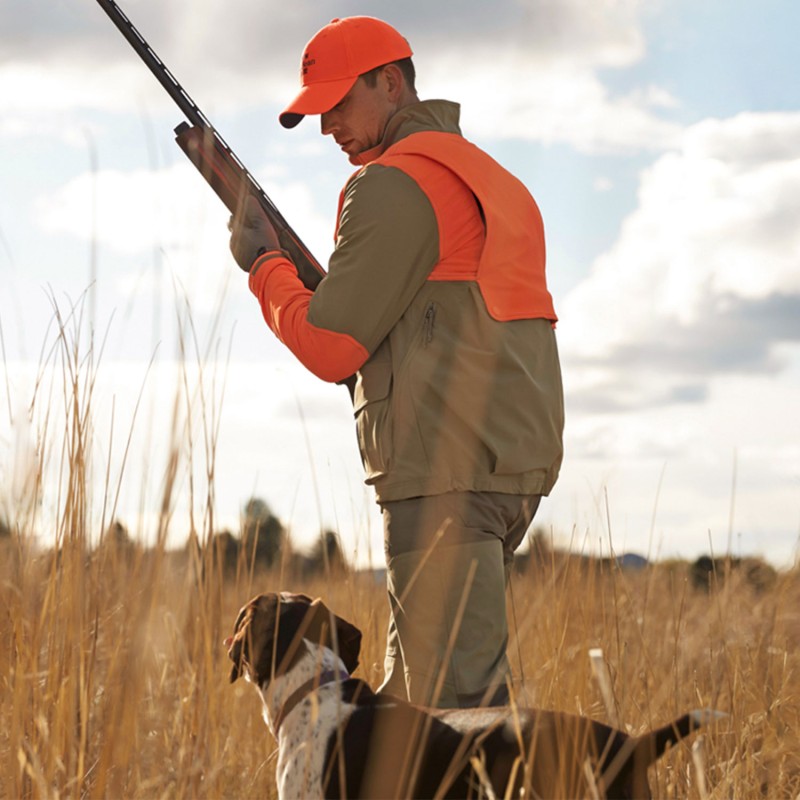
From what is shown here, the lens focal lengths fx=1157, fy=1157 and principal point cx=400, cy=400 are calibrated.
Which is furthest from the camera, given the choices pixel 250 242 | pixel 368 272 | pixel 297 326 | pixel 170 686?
pixel 170 686

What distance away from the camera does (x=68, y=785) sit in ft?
8.13

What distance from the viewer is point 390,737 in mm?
2588

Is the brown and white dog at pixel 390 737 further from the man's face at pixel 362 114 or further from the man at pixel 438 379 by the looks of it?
the man's face at pixel 362 114

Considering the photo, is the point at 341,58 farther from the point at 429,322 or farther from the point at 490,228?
the point at 429,322

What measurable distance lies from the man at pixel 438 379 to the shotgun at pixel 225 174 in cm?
58

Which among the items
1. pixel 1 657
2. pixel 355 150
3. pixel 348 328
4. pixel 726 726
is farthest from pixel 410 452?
pixel 726 726

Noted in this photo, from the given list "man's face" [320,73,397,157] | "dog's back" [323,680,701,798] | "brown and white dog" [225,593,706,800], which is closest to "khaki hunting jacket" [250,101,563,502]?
"man's face" [320,73,397,157]

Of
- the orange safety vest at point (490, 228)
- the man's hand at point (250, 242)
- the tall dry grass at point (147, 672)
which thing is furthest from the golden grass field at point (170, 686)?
the man's hand at point (250, 242)

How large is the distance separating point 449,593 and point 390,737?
0.37 m

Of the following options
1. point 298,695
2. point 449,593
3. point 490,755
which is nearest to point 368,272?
point 449,593

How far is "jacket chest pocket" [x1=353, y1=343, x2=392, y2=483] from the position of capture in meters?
2.79

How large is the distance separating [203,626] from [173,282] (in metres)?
0.80

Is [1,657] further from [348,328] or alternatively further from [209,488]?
[348,328]

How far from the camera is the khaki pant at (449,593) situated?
275cm
